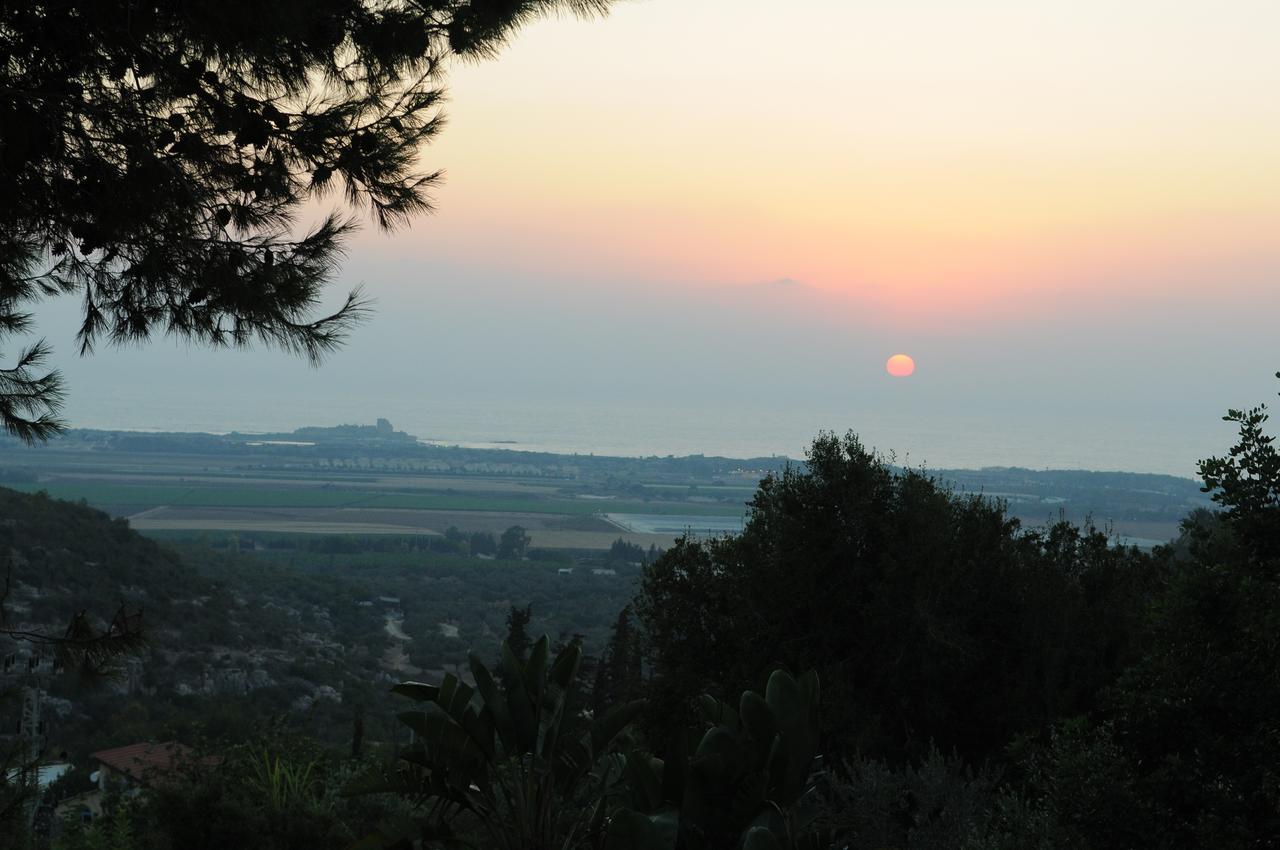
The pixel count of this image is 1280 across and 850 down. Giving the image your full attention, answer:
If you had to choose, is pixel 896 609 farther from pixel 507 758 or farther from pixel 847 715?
pixel 507 758

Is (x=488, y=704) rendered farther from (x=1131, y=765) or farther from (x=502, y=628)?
(x=502, y=628)

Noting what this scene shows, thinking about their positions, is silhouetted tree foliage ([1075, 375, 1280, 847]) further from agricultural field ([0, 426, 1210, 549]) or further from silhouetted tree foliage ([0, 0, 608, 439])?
agricultural field ([0, 426, 1210, 549])

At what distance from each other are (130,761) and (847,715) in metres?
A: 14.4

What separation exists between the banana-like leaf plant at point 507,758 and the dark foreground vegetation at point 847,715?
15 mm

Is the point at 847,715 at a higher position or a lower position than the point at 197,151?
lower

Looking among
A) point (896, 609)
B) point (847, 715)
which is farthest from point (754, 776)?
point (896, 609)

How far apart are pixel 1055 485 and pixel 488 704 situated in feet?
202

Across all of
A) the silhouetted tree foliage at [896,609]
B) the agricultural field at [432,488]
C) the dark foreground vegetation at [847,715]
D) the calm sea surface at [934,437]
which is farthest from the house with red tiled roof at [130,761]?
the calm sea surface at [934,437]

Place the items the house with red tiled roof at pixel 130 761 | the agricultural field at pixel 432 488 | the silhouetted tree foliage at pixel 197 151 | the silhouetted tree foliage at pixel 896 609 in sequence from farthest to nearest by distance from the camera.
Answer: the agricultural field at pixel 432 488, the house with red tiled roof at pixel 130 761, the silhouetted tree foliage at pixel 896 609, the silhouetted tree foliage at pixel 197 151

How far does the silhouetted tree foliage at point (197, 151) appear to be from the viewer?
173 inches

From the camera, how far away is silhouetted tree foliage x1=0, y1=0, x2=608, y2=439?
440 cm

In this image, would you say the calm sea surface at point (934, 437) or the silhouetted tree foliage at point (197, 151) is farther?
the calm sea surface at point (934, 437)

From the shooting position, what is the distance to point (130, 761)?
18.8 meters

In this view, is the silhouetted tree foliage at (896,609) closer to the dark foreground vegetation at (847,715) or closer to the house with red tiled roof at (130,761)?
the dark foreground vegetation at (847,715)
